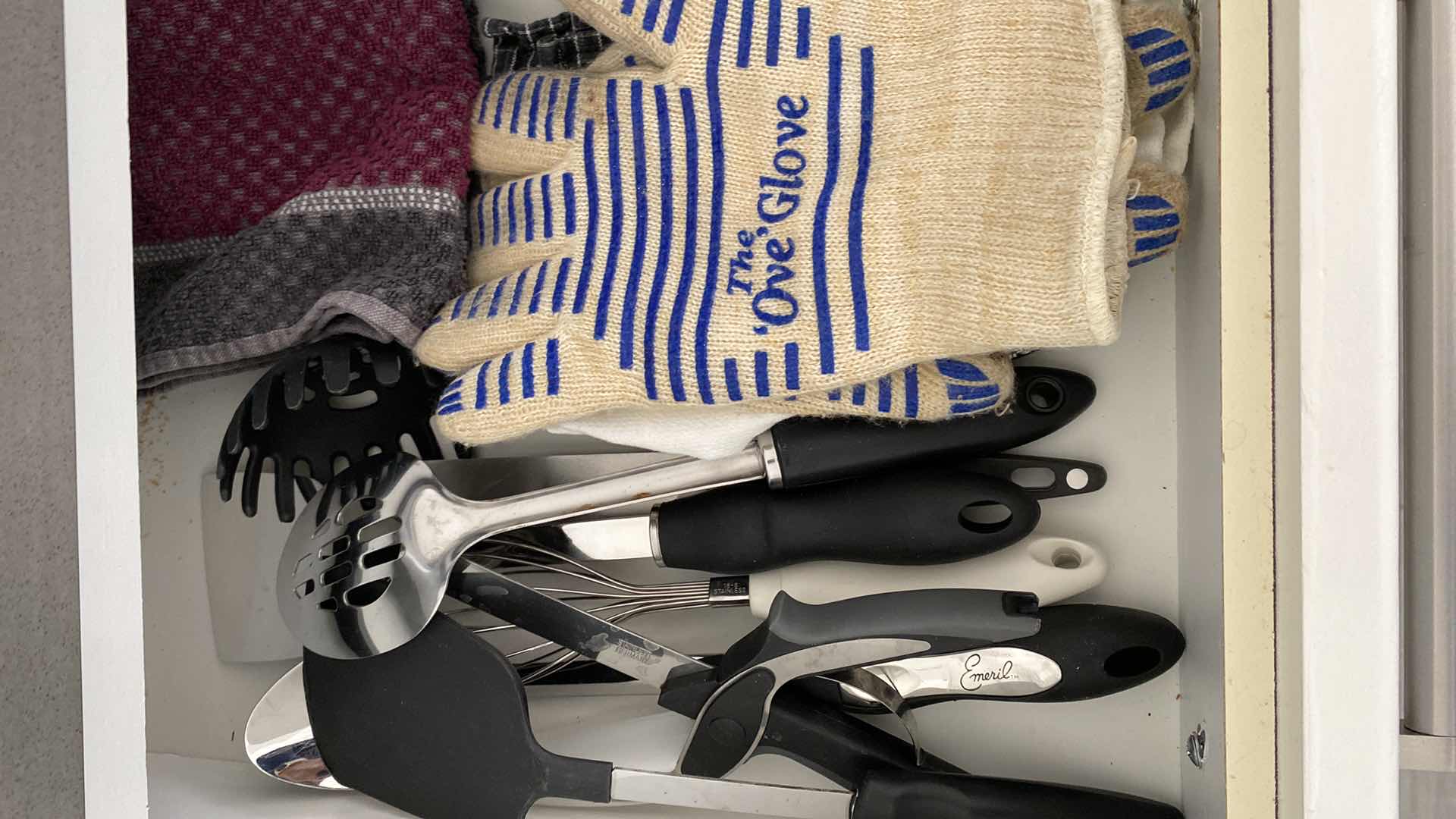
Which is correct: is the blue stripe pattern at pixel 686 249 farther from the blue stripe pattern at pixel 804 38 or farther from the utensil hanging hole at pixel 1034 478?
the utensil hanging hole at pixel 1034 478

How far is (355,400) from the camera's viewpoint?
571 mm

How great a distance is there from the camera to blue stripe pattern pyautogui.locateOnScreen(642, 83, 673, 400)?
1.63 ft

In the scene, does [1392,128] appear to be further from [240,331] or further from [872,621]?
[240,331]

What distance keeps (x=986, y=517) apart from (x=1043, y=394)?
0.23 feet

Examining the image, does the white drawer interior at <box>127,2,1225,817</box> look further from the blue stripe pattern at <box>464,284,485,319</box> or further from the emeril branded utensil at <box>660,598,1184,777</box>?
the blue stripe pattern at <box>464,284,485,319</box>

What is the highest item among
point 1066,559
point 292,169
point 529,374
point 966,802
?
point 292,169

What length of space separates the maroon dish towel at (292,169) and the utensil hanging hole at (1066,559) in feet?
1.14

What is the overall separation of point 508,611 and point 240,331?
0.21m

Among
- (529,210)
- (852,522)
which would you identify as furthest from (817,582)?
(529,210)

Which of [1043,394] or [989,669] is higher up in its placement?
[1043,394]

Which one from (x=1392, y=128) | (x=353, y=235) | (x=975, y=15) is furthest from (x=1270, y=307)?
(x=353, y=235)

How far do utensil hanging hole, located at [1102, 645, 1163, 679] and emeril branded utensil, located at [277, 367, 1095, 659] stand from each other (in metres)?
0.12

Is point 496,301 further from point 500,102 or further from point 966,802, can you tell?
point 966,802

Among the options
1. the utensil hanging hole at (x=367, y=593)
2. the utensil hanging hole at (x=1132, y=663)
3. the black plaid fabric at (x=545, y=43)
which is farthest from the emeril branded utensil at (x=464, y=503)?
the black plaid fabric at (x=545, y=43)
